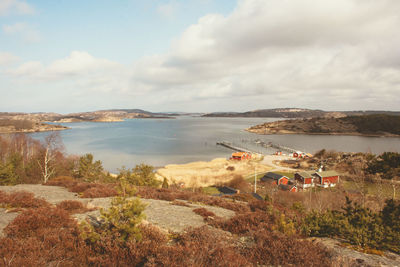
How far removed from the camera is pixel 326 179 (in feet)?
157

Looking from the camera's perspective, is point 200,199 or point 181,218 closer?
point 181,218

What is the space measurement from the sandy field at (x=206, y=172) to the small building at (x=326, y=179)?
1449cm

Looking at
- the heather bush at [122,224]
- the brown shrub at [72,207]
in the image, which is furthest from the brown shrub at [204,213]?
the brown shrub at [72,207]

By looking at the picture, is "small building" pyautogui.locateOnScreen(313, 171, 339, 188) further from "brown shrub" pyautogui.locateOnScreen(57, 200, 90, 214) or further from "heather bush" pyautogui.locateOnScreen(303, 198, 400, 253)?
"brown shrub" pyautogui.locateOnScreen(57, 200, 90, 214)

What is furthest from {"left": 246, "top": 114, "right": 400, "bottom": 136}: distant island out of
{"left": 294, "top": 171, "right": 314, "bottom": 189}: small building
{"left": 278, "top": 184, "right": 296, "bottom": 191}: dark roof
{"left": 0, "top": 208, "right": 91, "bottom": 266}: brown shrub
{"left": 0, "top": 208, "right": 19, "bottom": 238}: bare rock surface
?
{"left": 0, "top": 208, "right": 91, "bottom": 266}: brown shrub

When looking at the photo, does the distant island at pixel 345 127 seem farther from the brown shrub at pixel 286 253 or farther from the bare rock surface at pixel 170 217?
the brown shrub at pixel 286 253

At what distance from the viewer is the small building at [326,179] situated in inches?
1843

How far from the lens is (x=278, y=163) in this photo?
7275cm

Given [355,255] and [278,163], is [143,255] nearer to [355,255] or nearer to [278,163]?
[355,255]

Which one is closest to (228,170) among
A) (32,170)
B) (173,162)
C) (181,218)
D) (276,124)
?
(173,162)

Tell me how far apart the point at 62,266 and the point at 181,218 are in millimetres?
4935

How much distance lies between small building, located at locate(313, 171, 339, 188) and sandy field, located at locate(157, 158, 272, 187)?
14.5 m

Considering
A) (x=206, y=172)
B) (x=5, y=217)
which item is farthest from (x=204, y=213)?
(x=206, y=172)

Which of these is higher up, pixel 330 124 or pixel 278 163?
pixel 330 124
